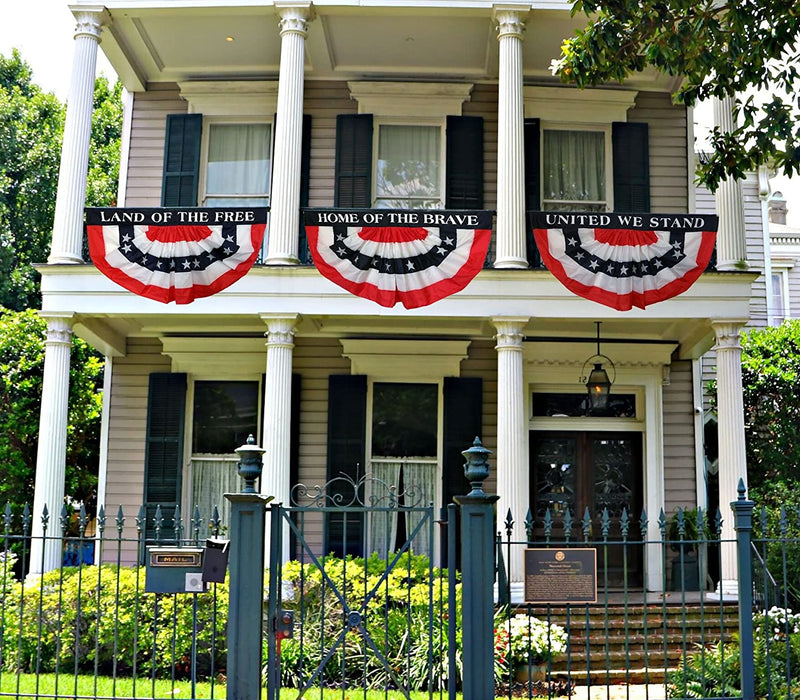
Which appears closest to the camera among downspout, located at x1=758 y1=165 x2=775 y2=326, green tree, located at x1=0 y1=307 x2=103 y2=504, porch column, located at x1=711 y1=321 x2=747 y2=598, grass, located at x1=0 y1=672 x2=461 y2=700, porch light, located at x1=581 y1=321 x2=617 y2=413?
grass, located at x1=0 y1=672 x2=461 y2=700

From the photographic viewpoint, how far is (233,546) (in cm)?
688

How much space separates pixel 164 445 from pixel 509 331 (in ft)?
18.4

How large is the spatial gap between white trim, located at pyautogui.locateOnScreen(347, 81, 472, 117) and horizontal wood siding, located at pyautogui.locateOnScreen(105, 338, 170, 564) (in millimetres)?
4954

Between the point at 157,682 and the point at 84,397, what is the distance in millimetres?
9555

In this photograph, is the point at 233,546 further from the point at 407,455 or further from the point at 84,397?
the point at 84,397

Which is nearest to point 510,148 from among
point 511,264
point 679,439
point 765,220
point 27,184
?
point 511,264

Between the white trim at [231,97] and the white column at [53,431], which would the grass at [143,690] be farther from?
the white trim at [231,97]

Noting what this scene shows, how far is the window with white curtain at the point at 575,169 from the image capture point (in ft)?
49.0

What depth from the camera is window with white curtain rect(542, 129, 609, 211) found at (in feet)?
49.0

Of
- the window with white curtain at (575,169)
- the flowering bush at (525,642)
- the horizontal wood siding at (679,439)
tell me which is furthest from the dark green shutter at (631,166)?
the flowering bush at (525,642)

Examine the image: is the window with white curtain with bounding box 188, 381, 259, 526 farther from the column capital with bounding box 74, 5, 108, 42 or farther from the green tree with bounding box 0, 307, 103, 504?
the column capital with bounding box 74, 5, 108, 42

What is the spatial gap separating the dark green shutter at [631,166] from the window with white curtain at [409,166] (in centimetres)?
269

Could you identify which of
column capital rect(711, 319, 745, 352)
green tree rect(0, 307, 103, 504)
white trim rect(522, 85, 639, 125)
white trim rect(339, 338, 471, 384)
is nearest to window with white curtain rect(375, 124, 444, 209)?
white trim rect(522, 85, 639, 125)

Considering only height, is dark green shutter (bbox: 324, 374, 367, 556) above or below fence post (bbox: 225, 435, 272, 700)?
above
